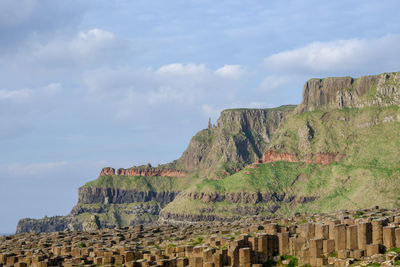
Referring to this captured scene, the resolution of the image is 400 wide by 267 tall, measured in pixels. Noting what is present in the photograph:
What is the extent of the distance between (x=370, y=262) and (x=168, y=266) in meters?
21.5

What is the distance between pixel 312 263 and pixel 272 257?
6273 mm

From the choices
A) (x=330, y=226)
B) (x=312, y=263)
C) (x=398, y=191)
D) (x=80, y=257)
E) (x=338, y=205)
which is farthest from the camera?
(x=338, y=205)

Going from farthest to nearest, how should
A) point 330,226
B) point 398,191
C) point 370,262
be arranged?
point 398,191 → point 330,226 → point 370,262

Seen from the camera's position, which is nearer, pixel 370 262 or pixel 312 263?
pixel 370 262

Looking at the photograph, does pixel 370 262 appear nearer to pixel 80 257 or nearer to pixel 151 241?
pixel 80 257

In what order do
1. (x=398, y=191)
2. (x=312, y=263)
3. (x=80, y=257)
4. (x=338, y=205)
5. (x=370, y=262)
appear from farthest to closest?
1. (x=338, y=205)
2. (x=398, y=191)
3. (x=80, y=257)
4. (x=312, y=263)
5. (x=370, y=262)

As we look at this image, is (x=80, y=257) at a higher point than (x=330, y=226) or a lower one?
lower

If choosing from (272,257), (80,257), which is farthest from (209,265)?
(80,257)

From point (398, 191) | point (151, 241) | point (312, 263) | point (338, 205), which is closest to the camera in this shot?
point (312, 263)

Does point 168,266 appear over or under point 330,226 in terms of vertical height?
under

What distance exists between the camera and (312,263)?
54875 mm

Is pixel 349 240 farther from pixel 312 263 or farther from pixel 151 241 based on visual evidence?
pixel 151 241

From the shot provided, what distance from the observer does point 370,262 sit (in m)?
49.2

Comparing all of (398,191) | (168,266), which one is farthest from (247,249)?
(398,191)
